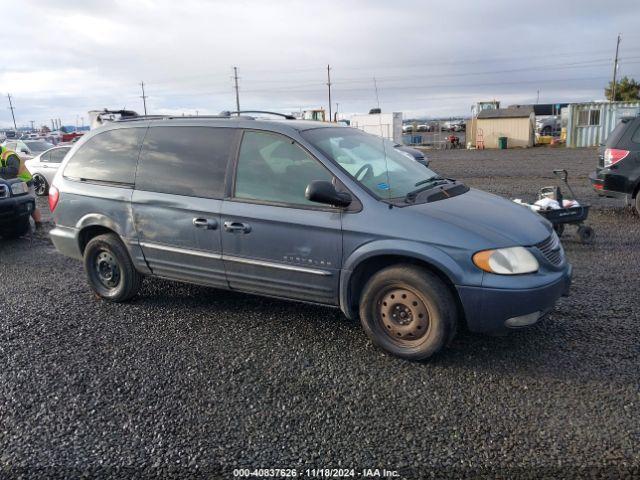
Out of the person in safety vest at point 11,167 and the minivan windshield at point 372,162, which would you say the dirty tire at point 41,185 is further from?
the minivan windshield at point 372,162

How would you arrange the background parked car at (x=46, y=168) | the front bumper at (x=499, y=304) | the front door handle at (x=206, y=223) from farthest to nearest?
the background parked car at (x=46, y=168), the front door handle at (x=206, y=223), the front bumper at (x=499, y=304)

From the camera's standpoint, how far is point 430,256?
349 cm

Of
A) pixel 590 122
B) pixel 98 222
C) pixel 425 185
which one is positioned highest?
pixel 590 122

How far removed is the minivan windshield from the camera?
156 inches

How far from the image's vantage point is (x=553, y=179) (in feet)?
47.4

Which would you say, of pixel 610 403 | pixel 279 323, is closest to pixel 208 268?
pixel 279 323

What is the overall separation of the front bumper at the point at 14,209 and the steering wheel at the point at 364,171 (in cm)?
638

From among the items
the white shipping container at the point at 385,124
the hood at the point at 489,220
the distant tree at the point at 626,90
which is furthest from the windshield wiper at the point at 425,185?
the distant tree at the point at 626,90

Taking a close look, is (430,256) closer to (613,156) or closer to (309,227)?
(309,227)

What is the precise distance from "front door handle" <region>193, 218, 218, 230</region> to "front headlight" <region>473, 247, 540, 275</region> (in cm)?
211

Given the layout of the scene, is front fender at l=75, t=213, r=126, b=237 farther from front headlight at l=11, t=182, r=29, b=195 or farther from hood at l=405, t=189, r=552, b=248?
front headlight at l=11, t=182, r=29, b=195

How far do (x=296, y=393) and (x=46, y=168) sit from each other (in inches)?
547

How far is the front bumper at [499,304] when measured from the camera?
11.2 feet

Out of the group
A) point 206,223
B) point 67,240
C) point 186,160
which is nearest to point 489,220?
point 206,223
